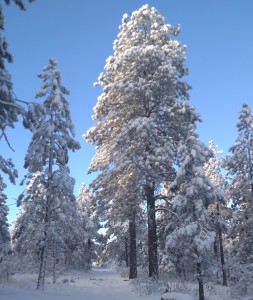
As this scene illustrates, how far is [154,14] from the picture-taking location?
26734 millimetres

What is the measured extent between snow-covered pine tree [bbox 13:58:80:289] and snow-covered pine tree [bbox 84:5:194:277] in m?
3.25

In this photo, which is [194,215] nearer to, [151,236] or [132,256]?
[151,236]

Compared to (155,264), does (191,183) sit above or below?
above

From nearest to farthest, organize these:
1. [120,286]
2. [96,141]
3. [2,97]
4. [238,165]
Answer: [2,97] < [120,286] < [96,141] < [238,165]

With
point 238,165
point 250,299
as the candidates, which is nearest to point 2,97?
point 250,299

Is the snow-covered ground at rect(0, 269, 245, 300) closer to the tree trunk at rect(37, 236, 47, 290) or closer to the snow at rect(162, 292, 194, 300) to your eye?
the snow at rect(162, 292, 194, 300)

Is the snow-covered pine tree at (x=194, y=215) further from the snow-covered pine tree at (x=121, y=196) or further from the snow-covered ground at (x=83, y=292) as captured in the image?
the snow-covered pine tree at (x=121, y=196)

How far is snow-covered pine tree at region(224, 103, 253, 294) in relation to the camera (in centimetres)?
2950

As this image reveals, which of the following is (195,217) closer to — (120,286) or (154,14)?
(120,286)

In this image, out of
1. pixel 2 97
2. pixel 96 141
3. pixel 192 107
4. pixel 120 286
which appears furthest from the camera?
Answer: pixel 96 141

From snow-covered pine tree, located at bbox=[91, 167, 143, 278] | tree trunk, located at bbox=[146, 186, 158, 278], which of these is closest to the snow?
tree trunk, located at bbox=[146, 186, 158, 278]

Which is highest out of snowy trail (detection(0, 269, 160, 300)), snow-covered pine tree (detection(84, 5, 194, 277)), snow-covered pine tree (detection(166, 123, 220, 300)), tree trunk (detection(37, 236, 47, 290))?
snow-covered pine tree (detection(84, 5, 194, 277))

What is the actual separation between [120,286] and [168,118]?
37.3ft

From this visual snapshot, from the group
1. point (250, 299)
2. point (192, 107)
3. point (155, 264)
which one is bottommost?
point (250, 299)
